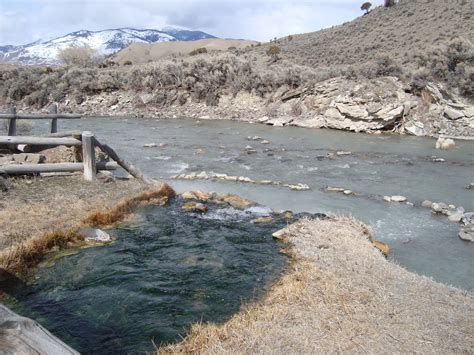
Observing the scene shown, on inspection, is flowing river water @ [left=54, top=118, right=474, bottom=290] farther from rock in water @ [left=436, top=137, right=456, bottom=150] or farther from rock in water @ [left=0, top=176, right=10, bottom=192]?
rock in water @ [left=0, top=176, right=10, bottom=192]

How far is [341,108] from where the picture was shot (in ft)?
94.7

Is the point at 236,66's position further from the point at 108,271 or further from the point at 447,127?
the point at 108,271

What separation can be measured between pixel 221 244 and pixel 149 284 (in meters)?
2.20

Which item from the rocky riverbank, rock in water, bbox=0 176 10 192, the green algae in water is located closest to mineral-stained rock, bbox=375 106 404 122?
the rocky riverbank

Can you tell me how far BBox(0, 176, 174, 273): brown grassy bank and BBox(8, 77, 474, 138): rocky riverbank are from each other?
20677 mm

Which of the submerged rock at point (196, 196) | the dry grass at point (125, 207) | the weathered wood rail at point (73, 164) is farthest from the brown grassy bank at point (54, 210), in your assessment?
the submerged rock at point (196, 196)

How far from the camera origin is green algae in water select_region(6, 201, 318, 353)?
5.32 meters

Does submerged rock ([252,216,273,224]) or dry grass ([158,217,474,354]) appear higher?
submerged rock ([252,216,273,224])

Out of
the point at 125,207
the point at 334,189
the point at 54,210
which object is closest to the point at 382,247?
the point at 334,189

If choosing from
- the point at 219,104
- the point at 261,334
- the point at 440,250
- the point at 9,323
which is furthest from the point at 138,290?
the point at 219,104

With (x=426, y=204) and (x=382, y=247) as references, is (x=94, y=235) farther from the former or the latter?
(x=426, y=204)

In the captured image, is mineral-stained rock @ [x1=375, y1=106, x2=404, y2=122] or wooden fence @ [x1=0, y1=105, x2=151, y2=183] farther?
mineral-stained rock @ [x1=375, y1=106, x2=404, y2=122]

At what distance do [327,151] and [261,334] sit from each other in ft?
55.2

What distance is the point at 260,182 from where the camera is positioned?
14898mm
